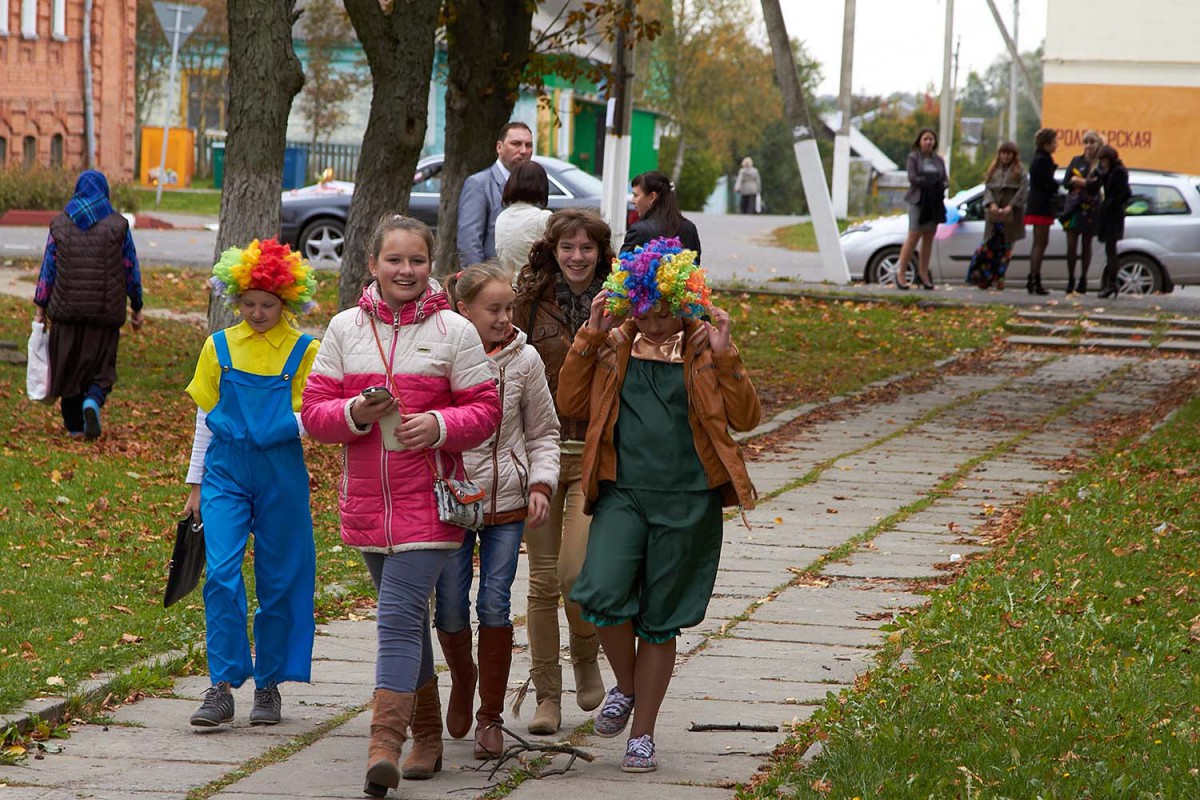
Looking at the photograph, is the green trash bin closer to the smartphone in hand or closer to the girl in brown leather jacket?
the girl in brown leather jacket

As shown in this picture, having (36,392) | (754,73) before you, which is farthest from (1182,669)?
(754,73)

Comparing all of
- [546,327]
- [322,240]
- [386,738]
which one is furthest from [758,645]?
[322,240]

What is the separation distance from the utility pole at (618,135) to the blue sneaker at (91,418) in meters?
8.48

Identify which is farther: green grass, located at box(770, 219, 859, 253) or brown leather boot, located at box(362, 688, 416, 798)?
green grass, located at box(770, 219, 859, 253)

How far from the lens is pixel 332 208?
23.2 m

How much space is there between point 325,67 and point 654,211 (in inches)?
1559

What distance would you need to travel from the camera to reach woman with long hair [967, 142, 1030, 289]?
21.2 metres

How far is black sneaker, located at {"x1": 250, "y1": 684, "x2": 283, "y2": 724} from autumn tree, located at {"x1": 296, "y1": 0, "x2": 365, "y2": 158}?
40.6m

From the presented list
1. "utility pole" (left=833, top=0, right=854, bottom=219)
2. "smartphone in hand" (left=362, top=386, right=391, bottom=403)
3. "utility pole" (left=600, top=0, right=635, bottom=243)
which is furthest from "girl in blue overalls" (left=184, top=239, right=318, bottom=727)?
"utility pole" (left=833, top=0, right=854, bottom=219)

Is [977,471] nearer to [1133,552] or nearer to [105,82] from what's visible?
[1133,552]

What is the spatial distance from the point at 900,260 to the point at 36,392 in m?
13.1

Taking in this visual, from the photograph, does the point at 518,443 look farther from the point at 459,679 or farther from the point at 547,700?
the point at 547,700

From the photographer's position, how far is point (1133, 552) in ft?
27.8

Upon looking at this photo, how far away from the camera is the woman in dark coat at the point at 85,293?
37.8 feet
